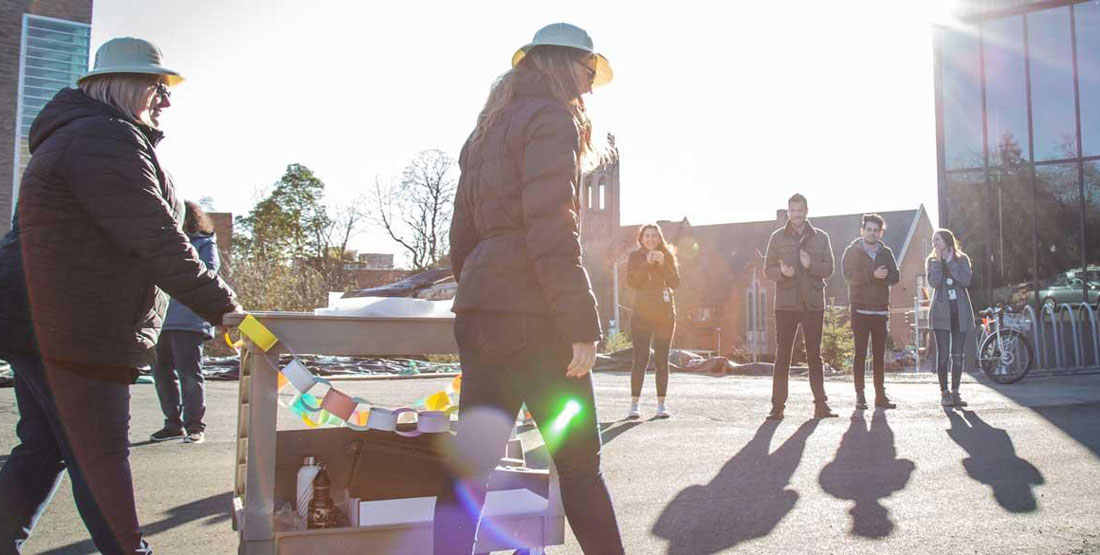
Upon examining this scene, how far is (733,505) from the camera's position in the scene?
16.6ft

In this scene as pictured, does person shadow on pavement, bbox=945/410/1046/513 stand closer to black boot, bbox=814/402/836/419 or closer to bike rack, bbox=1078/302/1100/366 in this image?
black boot, bbox=814/402/836/419

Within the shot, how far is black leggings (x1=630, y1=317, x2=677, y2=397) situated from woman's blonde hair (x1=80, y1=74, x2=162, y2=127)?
6371 millimetres

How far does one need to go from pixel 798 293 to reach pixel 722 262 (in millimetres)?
53789

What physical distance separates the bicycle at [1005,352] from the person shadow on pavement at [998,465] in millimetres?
4529

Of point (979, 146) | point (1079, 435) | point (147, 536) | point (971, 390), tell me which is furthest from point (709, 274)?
point (147, 536)

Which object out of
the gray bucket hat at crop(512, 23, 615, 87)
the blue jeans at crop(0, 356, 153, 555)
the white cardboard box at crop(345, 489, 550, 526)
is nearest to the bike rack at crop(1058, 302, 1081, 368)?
the white cardboard box at crop(345, 489, 550, 526)

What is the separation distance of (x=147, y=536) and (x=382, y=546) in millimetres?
1838

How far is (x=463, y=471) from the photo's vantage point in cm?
283

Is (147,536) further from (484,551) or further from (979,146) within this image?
(979,146)

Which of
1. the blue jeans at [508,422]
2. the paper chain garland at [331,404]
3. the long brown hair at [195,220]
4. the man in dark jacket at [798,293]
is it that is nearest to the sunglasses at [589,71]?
the blue jeans at [508,422]

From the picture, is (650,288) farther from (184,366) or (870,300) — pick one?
(184,366)

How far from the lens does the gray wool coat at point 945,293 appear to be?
33.1 feet

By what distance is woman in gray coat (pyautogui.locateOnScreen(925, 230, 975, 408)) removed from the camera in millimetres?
10070

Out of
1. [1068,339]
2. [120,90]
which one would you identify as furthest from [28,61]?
[1068,339]
